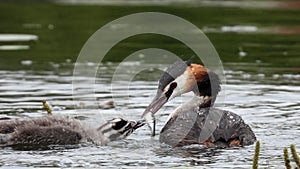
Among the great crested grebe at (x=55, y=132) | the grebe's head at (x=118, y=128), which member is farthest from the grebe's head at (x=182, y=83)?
the great crested grebe at (x=55, y=132)

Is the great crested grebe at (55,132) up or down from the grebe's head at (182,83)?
down

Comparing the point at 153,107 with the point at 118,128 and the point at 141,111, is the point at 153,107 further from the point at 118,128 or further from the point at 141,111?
the point at 141,111

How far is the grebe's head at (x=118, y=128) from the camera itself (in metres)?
9.38

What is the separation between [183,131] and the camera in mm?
9008

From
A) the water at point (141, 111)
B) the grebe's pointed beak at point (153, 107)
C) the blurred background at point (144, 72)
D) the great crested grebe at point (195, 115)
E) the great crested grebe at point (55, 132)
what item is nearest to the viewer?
the water at point (141, 111)

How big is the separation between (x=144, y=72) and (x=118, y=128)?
513 cm

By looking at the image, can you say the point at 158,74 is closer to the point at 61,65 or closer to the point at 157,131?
the point at 61,65

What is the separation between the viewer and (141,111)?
435 inches

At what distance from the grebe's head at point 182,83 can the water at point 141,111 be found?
17.2 inches

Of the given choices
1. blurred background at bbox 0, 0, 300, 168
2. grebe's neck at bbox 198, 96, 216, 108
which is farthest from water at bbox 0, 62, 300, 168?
grebe's neck at bbox 198, 96, 216, 108

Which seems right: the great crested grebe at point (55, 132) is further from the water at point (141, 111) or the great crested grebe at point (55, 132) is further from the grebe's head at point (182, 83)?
the grebe's head at point (182, 83)

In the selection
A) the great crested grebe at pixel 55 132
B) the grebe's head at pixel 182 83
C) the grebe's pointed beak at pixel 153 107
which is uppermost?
the grebe's head at pixel 182 83

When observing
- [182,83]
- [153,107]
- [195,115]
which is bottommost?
[195,115]

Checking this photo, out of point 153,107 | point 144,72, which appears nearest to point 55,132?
point 153,107
